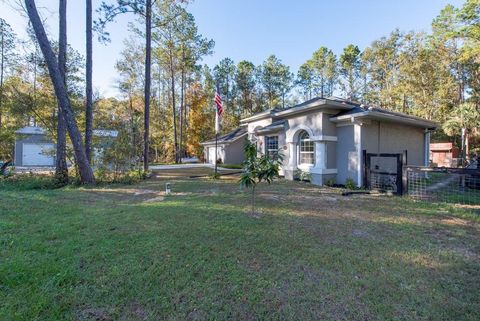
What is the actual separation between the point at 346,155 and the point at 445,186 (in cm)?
431

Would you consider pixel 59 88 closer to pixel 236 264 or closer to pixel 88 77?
pixel 88 77

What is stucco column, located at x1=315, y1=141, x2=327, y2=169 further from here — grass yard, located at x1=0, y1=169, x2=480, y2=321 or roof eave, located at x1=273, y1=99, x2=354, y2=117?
grass yard, located at x1=0, y1=169, x2=480, y2=321

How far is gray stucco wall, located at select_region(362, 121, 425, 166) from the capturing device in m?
10.1

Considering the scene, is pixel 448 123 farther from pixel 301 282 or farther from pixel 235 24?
pixel 301 282

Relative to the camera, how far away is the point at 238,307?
2.39m

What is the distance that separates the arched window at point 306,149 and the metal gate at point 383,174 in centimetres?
250

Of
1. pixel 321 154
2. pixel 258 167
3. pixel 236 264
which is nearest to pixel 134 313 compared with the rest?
pixel 236 264

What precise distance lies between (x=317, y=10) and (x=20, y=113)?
18.9 m

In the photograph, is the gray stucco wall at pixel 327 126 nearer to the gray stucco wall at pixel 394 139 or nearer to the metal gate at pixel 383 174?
the gray stucco wall at pixel 394 139

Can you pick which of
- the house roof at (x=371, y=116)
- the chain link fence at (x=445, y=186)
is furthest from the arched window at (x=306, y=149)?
the chain link fence at (x=445, y=186)

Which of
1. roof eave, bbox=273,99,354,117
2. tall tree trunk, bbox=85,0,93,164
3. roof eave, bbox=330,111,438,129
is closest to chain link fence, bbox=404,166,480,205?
roof eave, bbox=330,111,438,129

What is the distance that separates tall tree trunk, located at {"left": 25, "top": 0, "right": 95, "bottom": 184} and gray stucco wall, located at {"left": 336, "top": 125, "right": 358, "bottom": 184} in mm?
11132

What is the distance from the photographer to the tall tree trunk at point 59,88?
8789mm

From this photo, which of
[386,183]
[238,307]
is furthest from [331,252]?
[386,183]
